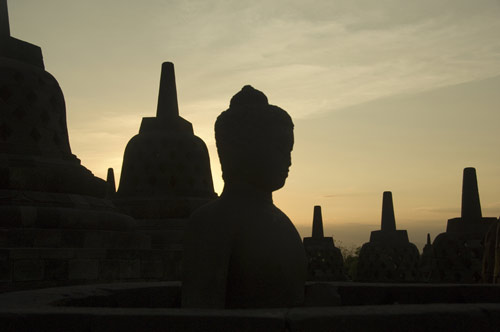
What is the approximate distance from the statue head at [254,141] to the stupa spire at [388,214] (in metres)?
14.5

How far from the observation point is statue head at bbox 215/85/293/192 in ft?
14.1

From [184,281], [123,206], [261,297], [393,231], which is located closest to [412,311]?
[261,297]

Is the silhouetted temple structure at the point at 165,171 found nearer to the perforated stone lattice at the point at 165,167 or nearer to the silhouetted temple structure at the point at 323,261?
the perforated stone lattice at the point at 165,167

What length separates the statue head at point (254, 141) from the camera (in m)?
4.30

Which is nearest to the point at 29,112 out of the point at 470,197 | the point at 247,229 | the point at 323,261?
the point at 247,229

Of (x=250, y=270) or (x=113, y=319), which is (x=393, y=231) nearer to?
(x=250, y=270)

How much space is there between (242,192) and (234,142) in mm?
369

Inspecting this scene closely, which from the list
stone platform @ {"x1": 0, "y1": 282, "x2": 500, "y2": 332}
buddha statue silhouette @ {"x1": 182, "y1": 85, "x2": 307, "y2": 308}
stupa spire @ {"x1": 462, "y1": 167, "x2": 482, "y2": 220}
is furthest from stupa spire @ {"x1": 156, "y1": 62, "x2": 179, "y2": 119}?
stone platform @ {"x1": 0, "y1": 282, "x2": 500, "y2": 332}

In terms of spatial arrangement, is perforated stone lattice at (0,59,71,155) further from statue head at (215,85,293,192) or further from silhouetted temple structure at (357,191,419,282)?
silhouetted temple structure at (357,191,419,282)

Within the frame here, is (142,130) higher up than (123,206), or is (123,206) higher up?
(142,130)

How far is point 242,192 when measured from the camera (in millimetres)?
4320

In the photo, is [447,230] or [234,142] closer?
[234,142]

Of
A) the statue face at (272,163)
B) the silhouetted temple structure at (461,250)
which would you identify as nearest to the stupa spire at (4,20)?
the statue face at (272,163)

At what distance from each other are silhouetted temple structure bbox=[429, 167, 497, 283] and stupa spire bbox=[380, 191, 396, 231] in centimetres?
553
